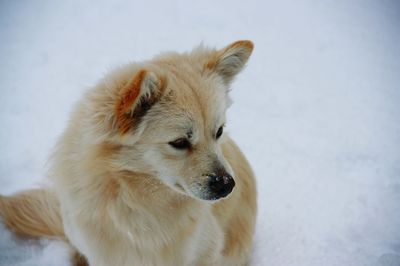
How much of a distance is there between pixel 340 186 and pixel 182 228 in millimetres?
2339

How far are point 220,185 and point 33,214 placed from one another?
6.15ft

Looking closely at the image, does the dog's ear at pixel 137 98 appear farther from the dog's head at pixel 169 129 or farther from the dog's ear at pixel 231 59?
the dog's ear at pixel 231 59

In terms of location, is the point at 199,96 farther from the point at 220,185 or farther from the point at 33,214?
the point at 33,214

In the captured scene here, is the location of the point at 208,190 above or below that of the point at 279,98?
above

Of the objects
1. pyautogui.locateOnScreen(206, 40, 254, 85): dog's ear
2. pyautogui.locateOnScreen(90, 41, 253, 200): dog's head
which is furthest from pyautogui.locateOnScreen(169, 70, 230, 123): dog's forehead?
pyautogui.locateOnScreen(206, 40, 254, 85): dog's ear

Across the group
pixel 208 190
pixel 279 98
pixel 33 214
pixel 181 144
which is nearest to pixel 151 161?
pixel 181 144

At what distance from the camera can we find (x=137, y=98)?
80.5 inches

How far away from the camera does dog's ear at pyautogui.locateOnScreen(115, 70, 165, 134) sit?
199 cm

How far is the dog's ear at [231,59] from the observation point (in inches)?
103

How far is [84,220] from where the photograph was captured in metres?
2.50

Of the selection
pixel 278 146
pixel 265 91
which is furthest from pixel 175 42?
pixel 278 146

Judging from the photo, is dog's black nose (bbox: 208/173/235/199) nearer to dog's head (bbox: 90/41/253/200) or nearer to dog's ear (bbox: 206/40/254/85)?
dog's head (bbox: 90/41/253/200)

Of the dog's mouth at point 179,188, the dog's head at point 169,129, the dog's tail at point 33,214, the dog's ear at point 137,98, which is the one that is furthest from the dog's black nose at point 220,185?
the dog's tail at point 33,214

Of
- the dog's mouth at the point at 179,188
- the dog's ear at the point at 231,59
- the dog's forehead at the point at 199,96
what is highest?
the dog's ear at the point at 231,59
